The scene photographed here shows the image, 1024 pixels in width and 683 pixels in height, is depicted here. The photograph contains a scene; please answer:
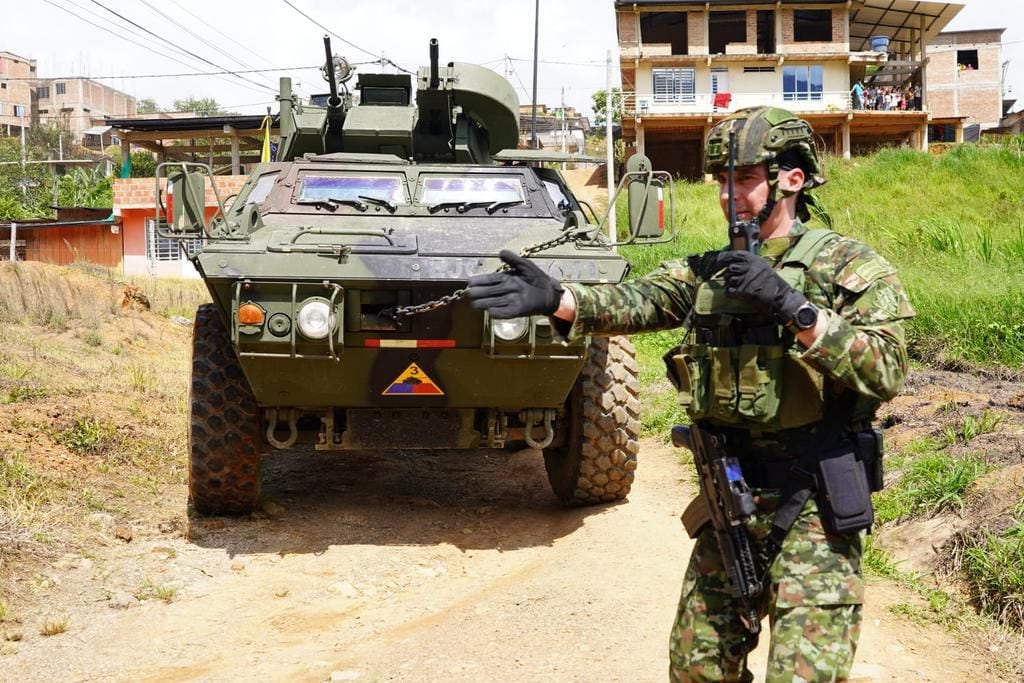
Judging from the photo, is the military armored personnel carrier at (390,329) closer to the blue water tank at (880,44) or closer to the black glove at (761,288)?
the black glove at (761,288)

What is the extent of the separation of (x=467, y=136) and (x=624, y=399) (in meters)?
2.31

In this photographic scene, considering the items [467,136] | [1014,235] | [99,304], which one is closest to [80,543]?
[467,136]

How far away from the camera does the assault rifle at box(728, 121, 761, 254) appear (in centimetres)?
244

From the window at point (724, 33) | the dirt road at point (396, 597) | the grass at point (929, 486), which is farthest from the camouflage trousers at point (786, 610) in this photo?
the window at point (724, 33)

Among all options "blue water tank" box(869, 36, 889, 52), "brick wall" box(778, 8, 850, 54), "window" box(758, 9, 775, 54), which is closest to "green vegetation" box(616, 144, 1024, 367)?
"brick wall" box(778, 8, 850, 54)

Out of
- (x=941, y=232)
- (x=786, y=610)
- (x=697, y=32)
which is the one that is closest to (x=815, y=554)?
(x=786, y=610)

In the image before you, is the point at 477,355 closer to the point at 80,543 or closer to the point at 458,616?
the point at 458,616

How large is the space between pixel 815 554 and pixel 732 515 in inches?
7.2

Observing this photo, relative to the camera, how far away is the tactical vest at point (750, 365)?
239cm

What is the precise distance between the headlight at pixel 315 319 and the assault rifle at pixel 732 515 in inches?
90.4

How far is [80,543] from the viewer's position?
484 centimetres

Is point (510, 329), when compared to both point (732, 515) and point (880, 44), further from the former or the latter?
point (880, 44)

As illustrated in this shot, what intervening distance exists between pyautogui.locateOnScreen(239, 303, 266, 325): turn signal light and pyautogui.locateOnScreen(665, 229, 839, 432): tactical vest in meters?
2.42

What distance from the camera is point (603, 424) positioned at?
5.38 m
